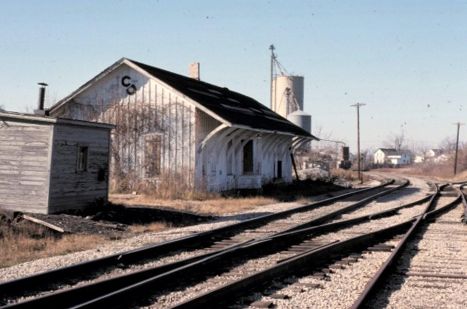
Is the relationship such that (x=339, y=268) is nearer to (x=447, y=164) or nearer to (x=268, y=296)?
(x=268, y=296)

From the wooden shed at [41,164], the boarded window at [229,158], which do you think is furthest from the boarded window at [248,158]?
the wooden shed at [41,164]

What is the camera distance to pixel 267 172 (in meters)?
31.9

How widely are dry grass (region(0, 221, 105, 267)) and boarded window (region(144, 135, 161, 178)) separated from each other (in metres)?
12.2

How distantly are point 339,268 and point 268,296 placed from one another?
91.6 inches

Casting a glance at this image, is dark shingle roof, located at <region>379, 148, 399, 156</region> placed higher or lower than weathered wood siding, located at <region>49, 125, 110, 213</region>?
higher

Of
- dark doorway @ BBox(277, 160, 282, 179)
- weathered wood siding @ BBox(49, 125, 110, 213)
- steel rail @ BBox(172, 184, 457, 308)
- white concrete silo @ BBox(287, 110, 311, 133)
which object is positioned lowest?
steel rail @ BBox(172, 184, 457, 308)

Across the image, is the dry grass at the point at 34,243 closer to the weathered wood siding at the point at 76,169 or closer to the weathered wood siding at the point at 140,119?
the weathered wood siding at the point at 76,169

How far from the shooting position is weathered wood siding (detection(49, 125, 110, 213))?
51.4 ft

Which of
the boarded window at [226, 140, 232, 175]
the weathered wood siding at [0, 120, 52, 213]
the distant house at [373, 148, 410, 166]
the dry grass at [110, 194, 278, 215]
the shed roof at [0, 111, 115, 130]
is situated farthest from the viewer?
the distant house at [373, 148, 410, 166]

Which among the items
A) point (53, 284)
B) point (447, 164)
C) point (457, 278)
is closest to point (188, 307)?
point (53, 284)

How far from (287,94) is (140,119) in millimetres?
50559

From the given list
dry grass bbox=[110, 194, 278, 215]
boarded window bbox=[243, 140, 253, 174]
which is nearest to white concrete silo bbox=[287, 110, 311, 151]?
boarded window bbox=[243, 140, 253, 174]

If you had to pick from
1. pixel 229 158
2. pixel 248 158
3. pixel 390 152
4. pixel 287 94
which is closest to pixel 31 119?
pixel 229 158

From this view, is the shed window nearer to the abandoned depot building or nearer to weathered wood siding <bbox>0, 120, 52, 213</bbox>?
weathered wood siding <bbox>0, 120, 52, 213</bbox>
